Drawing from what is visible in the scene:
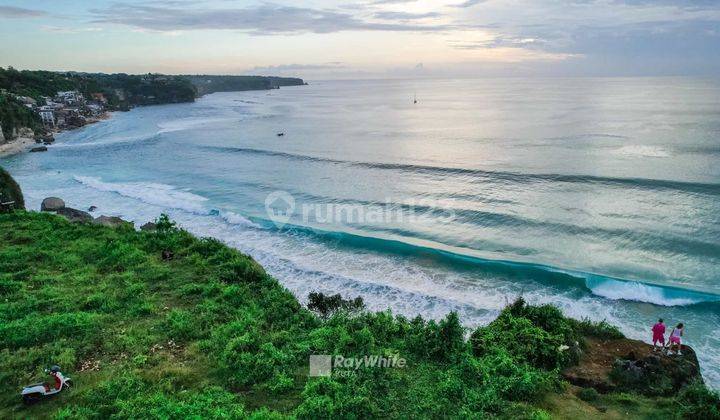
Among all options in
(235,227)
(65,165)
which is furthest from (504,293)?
(65,165)

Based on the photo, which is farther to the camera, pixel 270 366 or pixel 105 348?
pixel 105 348

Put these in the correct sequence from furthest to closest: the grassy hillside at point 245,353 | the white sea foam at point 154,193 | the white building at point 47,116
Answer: the white building at point 47,116 < the white sea foam at point 154,193 < the grassy hillside at point 245,353

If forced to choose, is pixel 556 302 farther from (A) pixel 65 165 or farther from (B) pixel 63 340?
(A) pixel 65 165

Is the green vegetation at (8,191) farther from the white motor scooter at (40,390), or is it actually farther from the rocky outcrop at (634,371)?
the rocky outcrop at (634,371)

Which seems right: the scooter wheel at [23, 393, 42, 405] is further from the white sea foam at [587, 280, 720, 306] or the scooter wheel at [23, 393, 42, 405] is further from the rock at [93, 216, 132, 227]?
the white sea foam at [587, 280, 720, 306]

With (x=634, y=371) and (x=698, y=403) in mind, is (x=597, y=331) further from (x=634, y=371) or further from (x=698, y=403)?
(x=698, y=403)

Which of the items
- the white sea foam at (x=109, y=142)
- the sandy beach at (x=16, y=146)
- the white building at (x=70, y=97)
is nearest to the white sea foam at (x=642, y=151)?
the white sea foam at (x=109, y=142)
